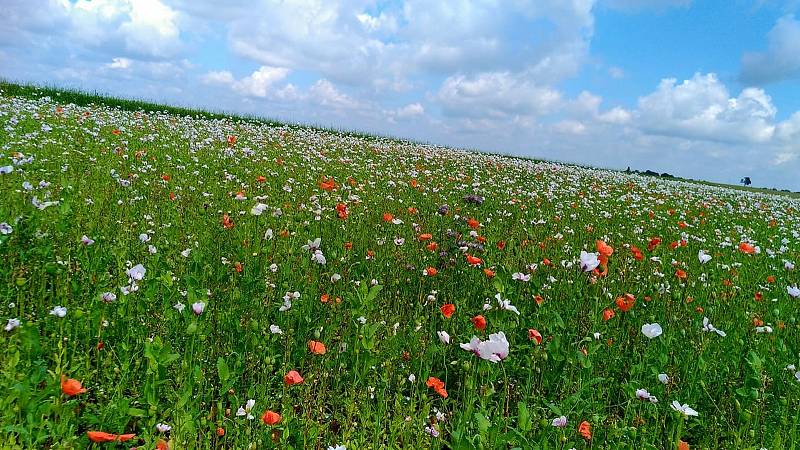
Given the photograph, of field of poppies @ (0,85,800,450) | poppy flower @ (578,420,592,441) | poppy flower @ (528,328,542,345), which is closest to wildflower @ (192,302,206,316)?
field of poppies @ (0,85,800,450)

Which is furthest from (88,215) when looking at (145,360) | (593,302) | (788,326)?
(788,326)

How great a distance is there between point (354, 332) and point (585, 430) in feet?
5.76

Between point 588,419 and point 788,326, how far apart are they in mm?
3245

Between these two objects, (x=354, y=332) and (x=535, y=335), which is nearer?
(x=535, y=335)

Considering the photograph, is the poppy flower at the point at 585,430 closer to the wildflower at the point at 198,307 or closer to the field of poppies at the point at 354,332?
the field of poppies at the point at 354,332

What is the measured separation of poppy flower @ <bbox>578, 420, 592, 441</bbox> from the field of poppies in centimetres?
2

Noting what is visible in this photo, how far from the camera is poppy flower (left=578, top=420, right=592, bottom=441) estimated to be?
2.82m

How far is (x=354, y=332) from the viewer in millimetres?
3906

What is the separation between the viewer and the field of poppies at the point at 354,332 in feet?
8.91

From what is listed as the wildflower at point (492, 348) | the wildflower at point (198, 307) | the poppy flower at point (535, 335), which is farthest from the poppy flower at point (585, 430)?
the wildflower at point (198, 307)

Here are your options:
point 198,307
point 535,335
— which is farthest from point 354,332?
point 535,335

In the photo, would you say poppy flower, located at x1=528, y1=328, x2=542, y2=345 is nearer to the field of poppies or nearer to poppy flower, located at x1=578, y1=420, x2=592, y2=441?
the field of poppies

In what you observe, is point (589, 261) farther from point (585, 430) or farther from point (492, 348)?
point (492, 348)

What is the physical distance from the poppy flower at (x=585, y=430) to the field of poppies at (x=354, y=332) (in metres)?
0.02
